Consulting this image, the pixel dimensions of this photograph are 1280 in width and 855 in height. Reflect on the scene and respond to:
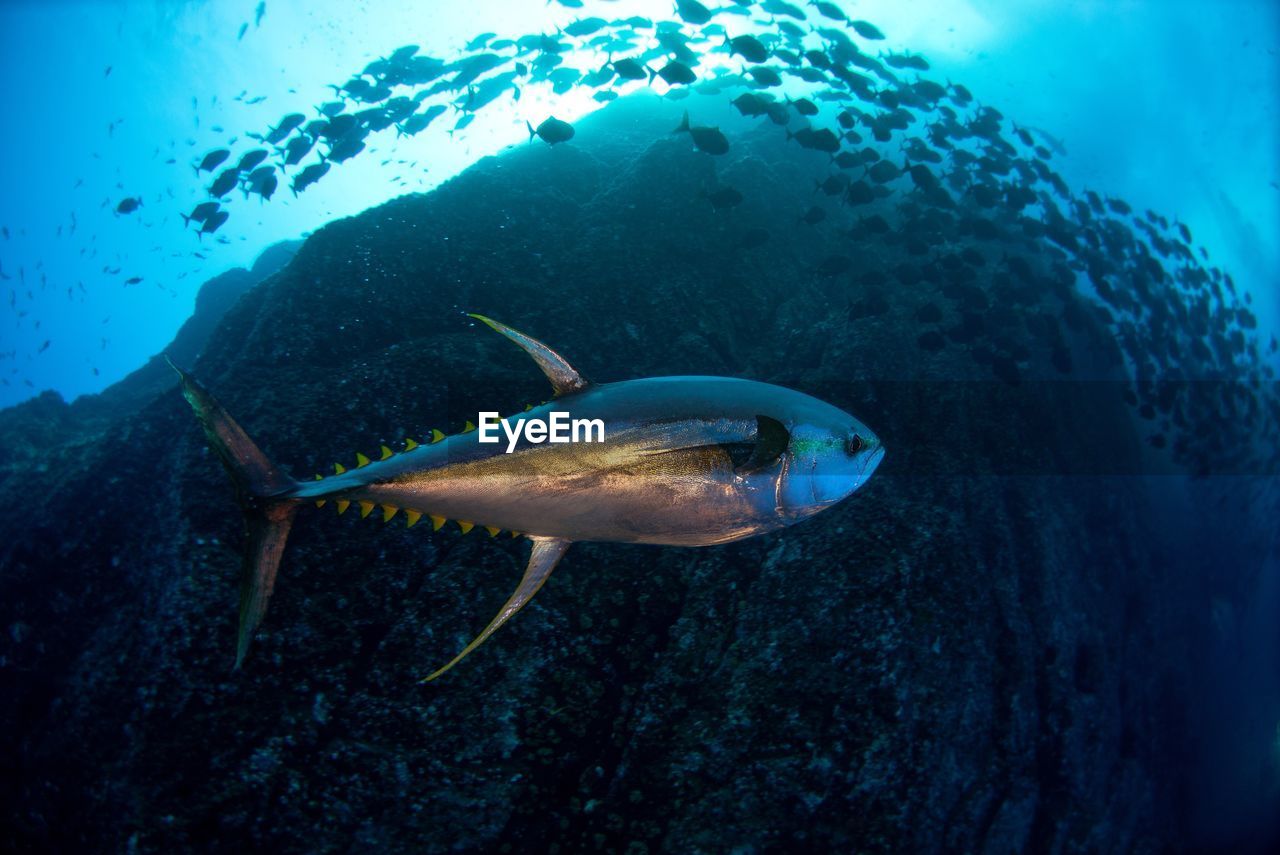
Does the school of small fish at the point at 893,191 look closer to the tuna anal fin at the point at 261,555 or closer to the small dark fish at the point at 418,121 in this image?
the small dark fish at the point at 418,121

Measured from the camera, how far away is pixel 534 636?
3646 mm

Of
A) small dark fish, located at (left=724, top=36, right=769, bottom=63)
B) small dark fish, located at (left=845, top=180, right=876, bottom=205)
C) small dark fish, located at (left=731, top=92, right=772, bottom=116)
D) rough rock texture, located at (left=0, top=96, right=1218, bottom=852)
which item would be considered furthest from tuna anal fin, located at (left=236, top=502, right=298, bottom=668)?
small dark fish, located at (left=724, top=36, right=769, bottom=63)

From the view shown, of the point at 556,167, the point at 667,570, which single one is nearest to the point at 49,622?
the point at 667,570

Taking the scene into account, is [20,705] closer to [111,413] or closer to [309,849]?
[309,849]

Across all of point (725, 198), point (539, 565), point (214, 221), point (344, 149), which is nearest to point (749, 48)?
point (725, 198)

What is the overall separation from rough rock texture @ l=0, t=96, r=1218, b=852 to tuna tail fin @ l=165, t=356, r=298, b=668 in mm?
1762

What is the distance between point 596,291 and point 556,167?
4.69 m

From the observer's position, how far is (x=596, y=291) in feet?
21.9

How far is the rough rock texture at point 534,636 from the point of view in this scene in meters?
3.09

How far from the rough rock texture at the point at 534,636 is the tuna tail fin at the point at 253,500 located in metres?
1.76

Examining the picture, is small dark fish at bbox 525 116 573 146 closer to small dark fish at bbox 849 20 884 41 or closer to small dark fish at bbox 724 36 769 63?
small dark fish at bbox 724 36 769 63

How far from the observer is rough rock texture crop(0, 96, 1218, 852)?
309 centimetres

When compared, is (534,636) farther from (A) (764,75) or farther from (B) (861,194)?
(A) (764,75)

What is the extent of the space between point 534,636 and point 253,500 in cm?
224
